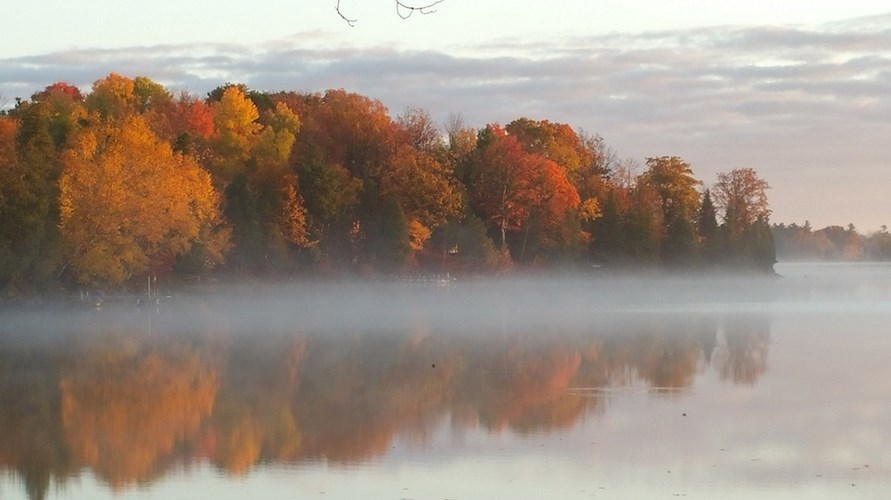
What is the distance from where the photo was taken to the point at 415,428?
57.4 ft

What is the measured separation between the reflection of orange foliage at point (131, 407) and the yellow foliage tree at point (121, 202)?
22128 millimetres

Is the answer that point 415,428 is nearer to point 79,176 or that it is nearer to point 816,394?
point 816,394

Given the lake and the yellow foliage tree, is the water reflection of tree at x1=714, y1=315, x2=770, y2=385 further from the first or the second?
the yellow foliage tree

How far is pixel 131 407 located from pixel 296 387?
3.44 meters

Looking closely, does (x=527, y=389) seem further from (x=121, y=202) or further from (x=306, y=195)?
(x=306, y=195)

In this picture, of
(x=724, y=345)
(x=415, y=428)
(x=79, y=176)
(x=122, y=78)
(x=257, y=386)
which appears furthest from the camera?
(x=122, y=78)

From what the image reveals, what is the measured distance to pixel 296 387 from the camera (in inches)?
896

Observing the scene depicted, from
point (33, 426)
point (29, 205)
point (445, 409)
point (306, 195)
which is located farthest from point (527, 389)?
point (306, 195)

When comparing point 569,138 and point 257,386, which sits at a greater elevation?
point 569,138

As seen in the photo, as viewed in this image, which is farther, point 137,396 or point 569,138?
point 569,138

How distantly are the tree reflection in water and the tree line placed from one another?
48.2ft

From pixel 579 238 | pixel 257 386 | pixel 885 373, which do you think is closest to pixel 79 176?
pixel 257 386

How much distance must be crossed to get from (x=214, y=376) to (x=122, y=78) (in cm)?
6616

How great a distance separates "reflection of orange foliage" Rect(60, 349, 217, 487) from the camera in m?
15.4
